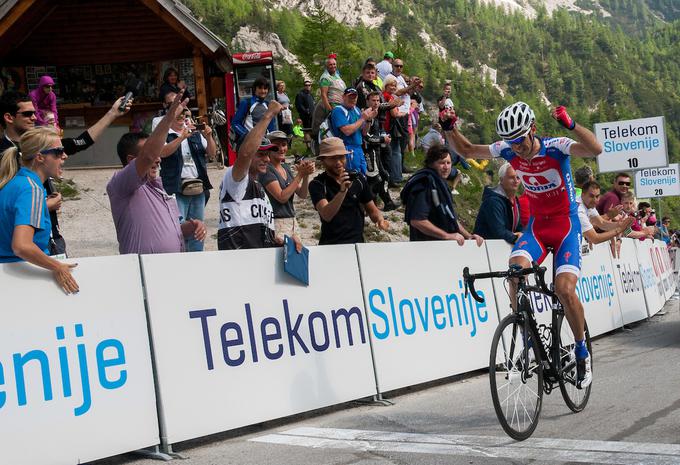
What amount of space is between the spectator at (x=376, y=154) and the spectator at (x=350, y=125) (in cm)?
119

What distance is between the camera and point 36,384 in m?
5.57

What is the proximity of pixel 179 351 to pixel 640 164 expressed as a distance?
21.1m

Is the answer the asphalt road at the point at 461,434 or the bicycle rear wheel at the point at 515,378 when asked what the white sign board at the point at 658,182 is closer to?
the asphalt road at the point at 461,434

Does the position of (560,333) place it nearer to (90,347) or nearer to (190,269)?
(190,269)

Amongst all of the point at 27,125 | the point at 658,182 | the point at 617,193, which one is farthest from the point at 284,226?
the point at 658,182

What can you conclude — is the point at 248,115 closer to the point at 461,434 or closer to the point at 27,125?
the point at 27,125

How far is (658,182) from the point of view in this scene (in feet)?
92.7

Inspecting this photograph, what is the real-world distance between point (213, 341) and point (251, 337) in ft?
1.27

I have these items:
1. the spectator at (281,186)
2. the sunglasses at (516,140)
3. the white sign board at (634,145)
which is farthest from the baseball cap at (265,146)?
the white sign board at (634,145)

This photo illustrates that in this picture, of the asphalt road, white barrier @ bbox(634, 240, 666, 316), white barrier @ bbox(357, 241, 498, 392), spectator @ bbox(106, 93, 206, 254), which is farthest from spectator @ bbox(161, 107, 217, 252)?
white barrier @ bbox(634, 240, 666, 316)

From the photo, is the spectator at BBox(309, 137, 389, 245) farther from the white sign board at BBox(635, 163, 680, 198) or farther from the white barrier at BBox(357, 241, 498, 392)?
the white sign board at BBox(635, 163, 680, 198)

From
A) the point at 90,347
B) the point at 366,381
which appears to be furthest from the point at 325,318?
the point at 90,347

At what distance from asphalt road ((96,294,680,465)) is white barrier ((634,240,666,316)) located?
300 inches

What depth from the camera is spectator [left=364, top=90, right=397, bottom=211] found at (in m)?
14.7
